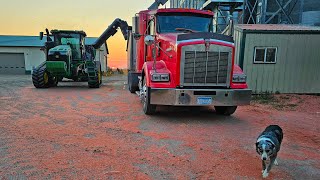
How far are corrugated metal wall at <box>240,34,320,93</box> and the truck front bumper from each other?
534 centimetres

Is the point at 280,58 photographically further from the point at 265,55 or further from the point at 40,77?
the point at 40,77

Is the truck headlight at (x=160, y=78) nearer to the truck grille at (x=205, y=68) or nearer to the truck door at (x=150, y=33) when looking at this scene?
the truck grille at (x=205, y=68)

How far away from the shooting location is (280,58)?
11570 mm

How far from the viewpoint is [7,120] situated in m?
6.62

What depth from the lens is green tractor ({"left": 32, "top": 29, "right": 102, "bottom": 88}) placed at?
42.3 ft

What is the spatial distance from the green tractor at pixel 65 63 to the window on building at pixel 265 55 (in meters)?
7.54

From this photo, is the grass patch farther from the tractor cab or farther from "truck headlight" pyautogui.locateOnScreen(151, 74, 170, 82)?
the tractor cab

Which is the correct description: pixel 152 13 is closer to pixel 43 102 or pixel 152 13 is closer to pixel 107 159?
pixel 43 102

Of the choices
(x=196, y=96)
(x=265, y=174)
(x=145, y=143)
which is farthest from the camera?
(x=196, y=96)

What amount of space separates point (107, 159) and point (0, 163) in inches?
60.2

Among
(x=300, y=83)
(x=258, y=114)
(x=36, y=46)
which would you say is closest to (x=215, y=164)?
(x=258, y=114)

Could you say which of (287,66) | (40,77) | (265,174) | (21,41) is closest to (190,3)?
(287,66)

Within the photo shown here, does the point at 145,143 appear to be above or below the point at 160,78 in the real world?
below

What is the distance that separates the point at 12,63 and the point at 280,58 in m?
29.0
